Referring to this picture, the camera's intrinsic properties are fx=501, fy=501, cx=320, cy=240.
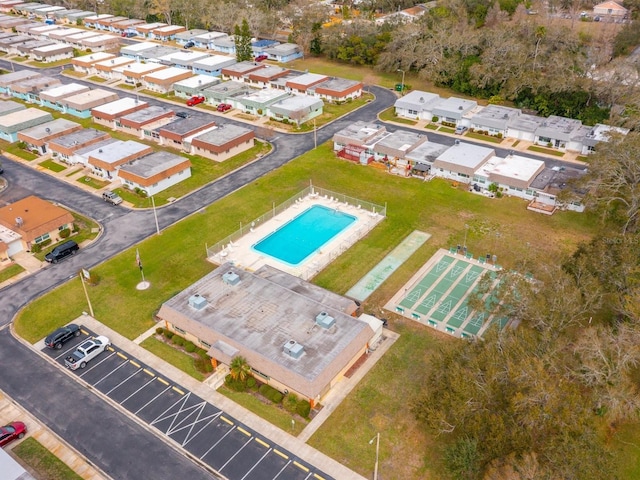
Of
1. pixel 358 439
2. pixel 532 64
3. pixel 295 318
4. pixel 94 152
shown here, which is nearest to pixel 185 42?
pixel 94 152

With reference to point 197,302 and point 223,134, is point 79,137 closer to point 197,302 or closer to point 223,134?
point 223,134

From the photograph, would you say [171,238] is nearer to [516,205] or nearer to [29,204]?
[29,204]

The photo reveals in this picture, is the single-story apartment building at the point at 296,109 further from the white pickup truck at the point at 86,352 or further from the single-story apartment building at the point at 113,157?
the white pickup truck at the point at 86,352

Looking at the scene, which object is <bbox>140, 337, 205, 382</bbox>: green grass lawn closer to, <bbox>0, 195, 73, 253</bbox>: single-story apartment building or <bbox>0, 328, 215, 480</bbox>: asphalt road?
<bbox>0, 328, 215, 480</bbox>: asphalt road

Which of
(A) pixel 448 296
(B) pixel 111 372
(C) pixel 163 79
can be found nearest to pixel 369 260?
(A) pixel 448 296

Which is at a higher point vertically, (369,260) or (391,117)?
(391,117)

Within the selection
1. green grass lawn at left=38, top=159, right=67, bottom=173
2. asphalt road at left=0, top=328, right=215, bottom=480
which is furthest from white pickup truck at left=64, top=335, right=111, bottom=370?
green grass lawn at left=38, top=159, right=67, bottom=173
